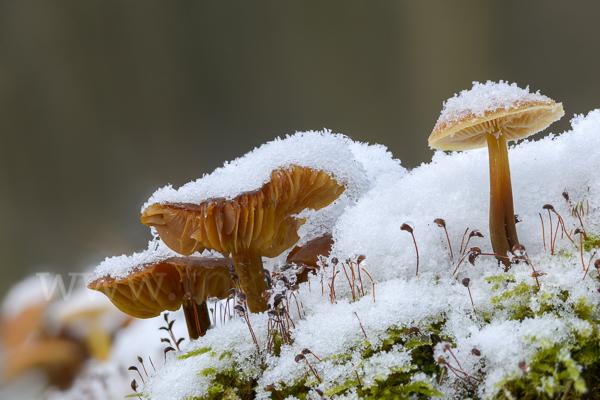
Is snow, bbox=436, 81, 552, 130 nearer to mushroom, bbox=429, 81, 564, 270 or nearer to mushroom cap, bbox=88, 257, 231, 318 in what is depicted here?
mushroom, bbox=429, 81, 564, 270

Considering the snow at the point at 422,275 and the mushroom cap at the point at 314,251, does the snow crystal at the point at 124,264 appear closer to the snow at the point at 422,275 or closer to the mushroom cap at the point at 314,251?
the snow at the point at 422,275

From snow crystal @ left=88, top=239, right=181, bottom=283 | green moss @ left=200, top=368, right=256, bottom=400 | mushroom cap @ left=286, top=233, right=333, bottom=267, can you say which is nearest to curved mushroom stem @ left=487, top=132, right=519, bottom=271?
mushroom cap @ left=286, top=233, right=333, bottom=267

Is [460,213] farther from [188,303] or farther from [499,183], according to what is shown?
[188,303]

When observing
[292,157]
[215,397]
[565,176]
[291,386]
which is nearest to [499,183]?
[565,176]

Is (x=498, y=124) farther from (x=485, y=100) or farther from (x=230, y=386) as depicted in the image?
(x=230, y=386)

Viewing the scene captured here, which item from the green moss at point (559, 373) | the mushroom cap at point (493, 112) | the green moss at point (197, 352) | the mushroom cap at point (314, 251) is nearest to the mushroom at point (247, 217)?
the mushroom cap at point (314, 251)

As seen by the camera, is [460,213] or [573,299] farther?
[460,213]
